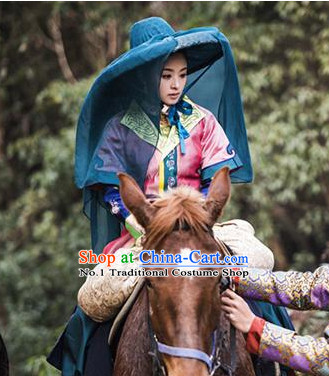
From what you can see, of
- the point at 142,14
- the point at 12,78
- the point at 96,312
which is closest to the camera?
the point at 96,312

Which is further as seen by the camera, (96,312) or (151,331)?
(96,312)

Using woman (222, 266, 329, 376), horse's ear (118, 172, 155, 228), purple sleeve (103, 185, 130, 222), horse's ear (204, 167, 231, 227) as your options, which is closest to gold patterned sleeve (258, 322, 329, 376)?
woman (222, 266, 329, 376)

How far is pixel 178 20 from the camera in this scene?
11.7 m

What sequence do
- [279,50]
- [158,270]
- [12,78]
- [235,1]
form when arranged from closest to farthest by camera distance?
1. [158,270]
2. [235,1]
3. [279,50]
4. [12,78]

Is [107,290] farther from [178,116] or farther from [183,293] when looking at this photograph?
[178,116]

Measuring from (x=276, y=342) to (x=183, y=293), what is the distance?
0.62 metres

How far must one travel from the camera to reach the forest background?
10.4 meters

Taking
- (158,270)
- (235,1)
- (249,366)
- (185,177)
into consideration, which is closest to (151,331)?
(158,270)

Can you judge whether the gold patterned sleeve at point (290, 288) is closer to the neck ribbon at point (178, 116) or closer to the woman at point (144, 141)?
the woman at point (144, 141)

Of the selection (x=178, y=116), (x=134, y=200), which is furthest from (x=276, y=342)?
(x=178, y=116)

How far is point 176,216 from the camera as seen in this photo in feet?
11.3

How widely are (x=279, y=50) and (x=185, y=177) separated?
23.1ft

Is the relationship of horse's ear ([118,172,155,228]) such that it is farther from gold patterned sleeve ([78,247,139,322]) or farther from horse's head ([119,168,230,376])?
gold patterned sleeve ([78,247,139,322])

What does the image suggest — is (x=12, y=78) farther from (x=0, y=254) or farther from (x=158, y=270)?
(x=158, y=270)
